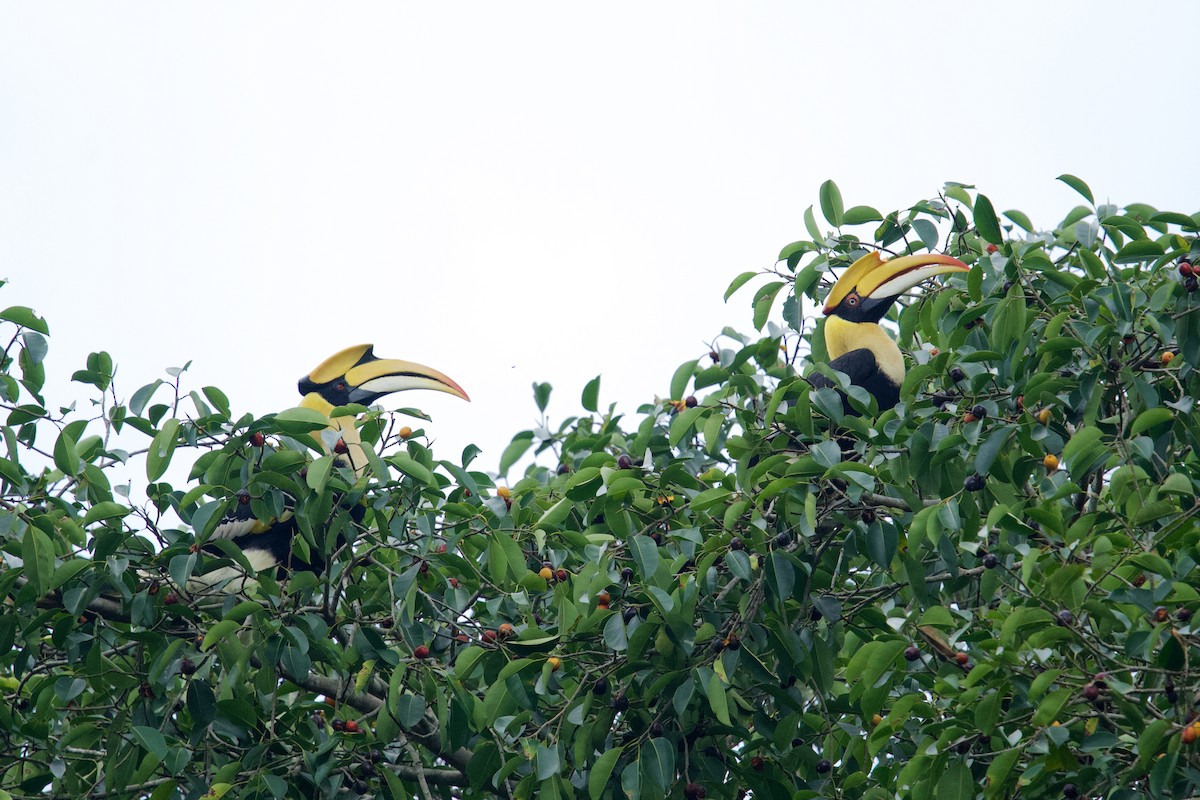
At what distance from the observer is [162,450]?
3477mm

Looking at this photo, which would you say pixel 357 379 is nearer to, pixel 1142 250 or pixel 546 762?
pixel 546 762

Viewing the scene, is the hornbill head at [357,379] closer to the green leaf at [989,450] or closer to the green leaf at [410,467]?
the green leaf at [410,467]

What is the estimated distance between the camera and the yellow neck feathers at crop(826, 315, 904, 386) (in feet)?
15.0

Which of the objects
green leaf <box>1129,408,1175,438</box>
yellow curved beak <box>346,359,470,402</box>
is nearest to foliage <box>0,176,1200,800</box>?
green leaf <box>1129,408,1175,438</box>

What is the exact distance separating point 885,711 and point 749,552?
1002 millimetres

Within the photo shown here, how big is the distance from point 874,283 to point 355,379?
6.98 ft

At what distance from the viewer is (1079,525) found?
2.98 meters

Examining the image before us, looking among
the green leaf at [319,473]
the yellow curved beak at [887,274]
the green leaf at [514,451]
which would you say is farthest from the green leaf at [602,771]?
the yellow curved beak at [887,274]

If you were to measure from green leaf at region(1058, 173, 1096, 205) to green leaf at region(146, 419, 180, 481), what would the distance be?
276 centimetres

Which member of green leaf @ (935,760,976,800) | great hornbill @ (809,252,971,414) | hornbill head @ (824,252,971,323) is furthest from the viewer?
great hornbill @ (809,252,971,414)

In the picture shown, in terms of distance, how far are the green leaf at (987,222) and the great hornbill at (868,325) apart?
2.15ft

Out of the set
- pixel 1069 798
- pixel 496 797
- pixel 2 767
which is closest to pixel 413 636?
pixel 496 797

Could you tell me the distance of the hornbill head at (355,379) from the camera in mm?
5148

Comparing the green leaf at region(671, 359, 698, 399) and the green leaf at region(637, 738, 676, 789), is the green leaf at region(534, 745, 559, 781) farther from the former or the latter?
the green leaf at region(671, 359, 698, 399)
